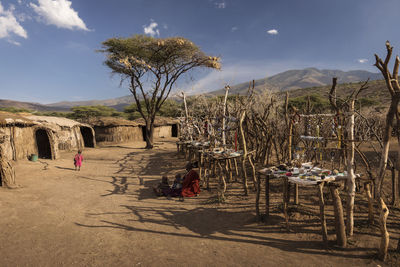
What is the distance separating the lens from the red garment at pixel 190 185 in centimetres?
662

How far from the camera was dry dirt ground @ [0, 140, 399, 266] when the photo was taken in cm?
356

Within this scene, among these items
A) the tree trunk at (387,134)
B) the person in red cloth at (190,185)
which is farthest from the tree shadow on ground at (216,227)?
the tree trunk at (387,134)

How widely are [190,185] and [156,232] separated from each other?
90.5 inches

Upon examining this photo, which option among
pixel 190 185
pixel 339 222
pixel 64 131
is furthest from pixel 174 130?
pixel 339 222

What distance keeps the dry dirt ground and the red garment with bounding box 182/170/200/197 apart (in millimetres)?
273

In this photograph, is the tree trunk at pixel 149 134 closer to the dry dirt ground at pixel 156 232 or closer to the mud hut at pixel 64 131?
the mud hut at pixel 64 131

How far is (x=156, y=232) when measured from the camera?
4527 millimetres

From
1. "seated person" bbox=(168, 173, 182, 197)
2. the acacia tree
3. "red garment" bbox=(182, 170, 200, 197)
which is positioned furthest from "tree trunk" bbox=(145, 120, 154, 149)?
"red garment" bbox=(182, 170, 200, 197)

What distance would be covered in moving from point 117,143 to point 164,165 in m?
10.7

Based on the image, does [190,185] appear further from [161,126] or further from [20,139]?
[161,126]

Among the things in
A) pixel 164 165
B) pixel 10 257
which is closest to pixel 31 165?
pixel 164 165

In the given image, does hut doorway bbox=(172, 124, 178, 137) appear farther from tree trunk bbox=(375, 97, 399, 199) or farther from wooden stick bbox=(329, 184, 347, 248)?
tree trunk bbox=(375, 97, 399, 199)

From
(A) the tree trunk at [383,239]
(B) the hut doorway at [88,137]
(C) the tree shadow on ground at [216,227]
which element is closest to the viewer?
(A) the tree trunk at [383,239]

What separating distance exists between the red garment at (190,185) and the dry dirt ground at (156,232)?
0.27 meters
